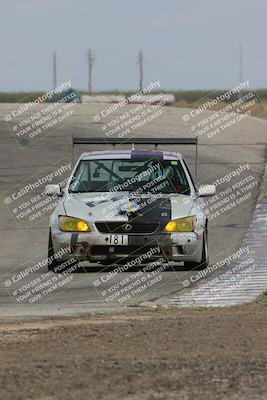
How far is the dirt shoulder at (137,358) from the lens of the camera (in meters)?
7.73

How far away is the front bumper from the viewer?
1606cm

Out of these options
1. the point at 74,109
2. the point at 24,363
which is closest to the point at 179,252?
the point at 24,363

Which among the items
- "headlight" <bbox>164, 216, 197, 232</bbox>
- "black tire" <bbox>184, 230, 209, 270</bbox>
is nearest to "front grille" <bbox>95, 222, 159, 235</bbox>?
"headlight" <bbox>164, 216, 197, 232</bbox>

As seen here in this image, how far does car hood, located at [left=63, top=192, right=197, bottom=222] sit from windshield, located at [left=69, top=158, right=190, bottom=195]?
386 millimetres

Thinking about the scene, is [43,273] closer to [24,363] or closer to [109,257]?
[109,257]

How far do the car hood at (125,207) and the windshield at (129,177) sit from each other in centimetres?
39

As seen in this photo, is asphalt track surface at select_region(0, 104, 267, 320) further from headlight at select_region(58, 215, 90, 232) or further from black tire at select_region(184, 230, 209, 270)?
headlight at select_region(58, 215, 90, 232)

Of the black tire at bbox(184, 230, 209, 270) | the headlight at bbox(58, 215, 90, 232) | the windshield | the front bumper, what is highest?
the windshield

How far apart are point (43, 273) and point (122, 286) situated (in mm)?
1917

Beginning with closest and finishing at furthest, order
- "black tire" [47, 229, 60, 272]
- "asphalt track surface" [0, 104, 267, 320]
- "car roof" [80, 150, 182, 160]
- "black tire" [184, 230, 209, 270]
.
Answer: "asphalt track surface" [0, 104, 267, 320] → "black tire" [47, 229, 60, 272] → "black tire" [184, 230, 209, 270] → "car roof" [80, 150, 182, 160]

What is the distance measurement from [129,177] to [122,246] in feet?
4.69

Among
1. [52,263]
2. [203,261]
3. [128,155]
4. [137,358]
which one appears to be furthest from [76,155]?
[137,358]

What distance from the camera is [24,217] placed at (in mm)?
25328

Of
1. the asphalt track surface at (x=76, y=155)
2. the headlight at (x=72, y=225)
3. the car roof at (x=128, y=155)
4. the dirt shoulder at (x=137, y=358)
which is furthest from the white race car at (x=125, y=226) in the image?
the dirt shoulder at (x=137, y=358)
